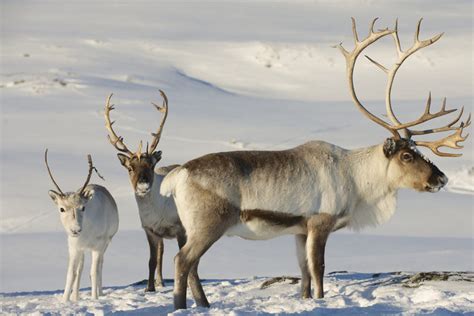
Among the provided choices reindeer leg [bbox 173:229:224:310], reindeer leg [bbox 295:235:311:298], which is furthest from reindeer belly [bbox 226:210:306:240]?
reindeer leg [bbox 295:235:311:298]

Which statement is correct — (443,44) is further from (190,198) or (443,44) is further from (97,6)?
(190,198)

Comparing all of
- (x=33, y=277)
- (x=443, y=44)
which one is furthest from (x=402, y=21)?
(x=33, y=277)

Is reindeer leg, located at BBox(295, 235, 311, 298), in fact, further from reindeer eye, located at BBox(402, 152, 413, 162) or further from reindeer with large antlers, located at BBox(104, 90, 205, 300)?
reindeer with large antlers, located at BBox(104, 90, 205, 300)

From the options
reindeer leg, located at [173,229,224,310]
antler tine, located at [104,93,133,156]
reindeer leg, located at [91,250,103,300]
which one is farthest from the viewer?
antler tine, located at [104,93,133,156]

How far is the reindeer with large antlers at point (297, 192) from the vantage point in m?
10.0

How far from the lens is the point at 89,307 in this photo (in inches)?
381

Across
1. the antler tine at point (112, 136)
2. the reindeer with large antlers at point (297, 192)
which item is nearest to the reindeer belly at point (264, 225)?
the reindeer with large antlers at point (297, 192)

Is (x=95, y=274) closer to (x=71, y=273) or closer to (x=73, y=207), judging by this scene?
(x=71, y=273)

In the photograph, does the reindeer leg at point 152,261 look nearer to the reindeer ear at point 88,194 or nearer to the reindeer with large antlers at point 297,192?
the reindeer ear at point 88,194

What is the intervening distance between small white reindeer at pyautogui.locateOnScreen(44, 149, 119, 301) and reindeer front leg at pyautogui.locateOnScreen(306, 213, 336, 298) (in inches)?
95.5

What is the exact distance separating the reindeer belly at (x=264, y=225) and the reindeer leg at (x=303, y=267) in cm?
37

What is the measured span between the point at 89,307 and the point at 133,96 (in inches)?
1015

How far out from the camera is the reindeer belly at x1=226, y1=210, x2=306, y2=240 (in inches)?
403

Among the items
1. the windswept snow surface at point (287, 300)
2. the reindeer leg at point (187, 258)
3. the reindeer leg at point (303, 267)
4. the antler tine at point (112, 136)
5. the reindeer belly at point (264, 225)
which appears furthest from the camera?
the antler tine at point (112, 136)
